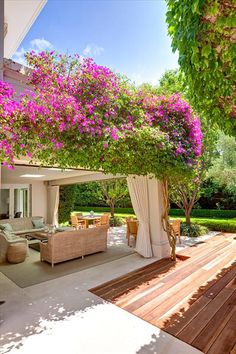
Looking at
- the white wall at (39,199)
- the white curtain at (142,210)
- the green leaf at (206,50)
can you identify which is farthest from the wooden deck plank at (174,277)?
the white wall at (39,199)

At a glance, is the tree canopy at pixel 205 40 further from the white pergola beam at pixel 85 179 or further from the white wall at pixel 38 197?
the white wall at pixel 38 197

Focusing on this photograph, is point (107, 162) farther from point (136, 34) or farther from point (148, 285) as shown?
point (136, 34)

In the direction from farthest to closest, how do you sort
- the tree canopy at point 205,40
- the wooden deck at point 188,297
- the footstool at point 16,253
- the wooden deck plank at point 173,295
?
the footstool at point 16,253 < the wooden deck plank at point 173,295 < the wooden deck at point 188,297 < the tree canopy at point 205,40

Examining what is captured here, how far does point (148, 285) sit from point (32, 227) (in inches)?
297

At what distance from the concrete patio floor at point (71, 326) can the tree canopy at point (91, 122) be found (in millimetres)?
2599

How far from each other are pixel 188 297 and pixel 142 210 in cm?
320

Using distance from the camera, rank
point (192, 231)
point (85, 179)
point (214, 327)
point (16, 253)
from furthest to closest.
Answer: point (85, 179) < point (192, 231) < point (16, 253) < point (214, 327)

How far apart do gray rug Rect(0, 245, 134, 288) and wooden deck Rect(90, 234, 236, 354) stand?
1.37 m

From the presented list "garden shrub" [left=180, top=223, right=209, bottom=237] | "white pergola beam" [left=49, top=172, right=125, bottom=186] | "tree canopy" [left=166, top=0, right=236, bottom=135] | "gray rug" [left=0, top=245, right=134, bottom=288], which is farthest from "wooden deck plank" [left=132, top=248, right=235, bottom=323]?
"white pergola beam" [left=49, top=172, right=125, bottom=186]

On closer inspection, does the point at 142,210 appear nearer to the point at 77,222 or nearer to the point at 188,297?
the point at 188,297

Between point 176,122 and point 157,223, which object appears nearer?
point 176,122

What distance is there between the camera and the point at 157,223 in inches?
268

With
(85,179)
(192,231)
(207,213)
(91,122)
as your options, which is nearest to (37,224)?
(85,179)

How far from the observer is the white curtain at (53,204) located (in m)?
12.8
